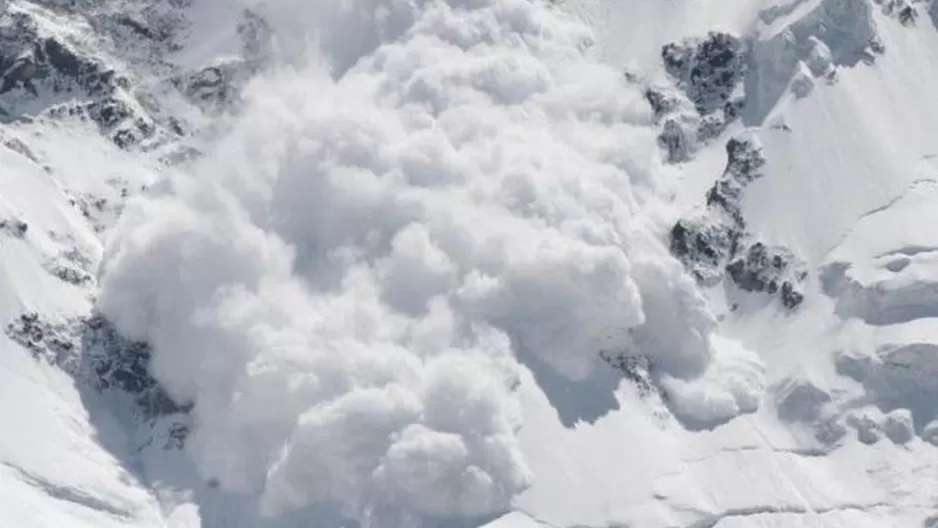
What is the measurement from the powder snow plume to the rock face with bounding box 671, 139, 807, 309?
Answer: 2.75 metres

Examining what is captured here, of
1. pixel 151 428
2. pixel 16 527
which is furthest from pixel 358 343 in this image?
pixel 16 527

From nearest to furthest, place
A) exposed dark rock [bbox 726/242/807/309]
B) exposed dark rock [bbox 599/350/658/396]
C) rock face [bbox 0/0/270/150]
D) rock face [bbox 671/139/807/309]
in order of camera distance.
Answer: exposed dark rock [bbox 599/350/658/396] < exposed dark rock [bbox 726/242/807/309] < rock face [bbox 671/139/807/309] < rock face [bbox 0/0/270/150]

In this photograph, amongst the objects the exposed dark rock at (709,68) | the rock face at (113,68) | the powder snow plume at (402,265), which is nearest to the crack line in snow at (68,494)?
the powder snow plume at (402,265)

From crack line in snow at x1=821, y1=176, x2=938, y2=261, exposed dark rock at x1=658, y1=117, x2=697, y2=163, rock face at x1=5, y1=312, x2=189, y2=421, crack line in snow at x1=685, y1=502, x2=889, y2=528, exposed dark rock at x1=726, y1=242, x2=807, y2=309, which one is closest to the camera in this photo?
rock face at x1=5, y1=312, x2=189, y2=421

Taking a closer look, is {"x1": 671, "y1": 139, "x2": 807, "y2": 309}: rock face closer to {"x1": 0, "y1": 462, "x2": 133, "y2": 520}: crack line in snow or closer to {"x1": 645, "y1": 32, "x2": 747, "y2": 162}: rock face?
{"x1": 645, "y1": 32, "x2": 747, "y2": 162}: rock face

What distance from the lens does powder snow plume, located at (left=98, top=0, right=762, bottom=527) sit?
166675mm

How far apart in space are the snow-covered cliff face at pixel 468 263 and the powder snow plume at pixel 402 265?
26 cm

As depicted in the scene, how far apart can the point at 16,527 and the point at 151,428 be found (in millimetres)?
18181

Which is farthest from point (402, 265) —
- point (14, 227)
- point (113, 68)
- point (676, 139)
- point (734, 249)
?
point (113, 68)

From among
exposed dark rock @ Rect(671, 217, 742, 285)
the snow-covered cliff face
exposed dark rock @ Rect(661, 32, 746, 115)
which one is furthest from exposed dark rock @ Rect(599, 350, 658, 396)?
exposed dark rock @ Rect(661, 32, 746, 115)

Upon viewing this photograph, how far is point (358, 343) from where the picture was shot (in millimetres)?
171750

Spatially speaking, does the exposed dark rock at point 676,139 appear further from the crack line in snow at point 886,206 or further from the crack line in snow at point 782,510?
the crack line in snow at point 782,510

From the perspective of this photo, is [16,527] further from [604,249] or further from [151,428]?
[604,249]

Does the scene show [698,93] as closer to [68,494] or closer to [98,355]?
[98,355]
